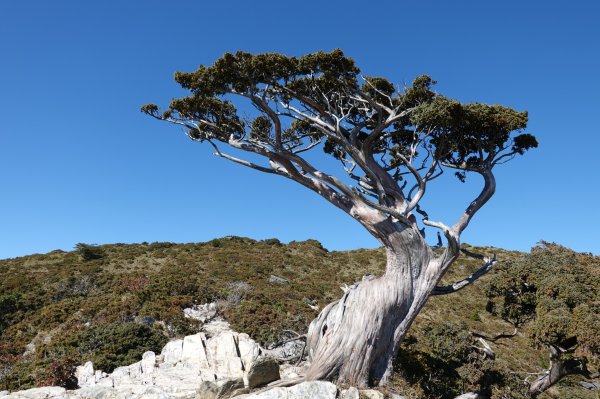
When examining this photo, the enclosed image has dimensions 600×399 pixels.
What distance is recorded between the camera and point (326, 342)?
12.0m

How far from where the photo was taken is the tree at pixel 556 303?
12234 mm

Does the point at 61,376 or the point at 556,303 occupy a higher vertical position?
the point at 556,303

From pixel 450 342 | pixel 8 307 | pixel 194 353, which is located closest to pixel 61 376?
pixel 194 353

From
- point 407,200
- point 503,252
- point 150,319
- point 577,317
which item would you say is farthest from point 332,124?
point 503,252

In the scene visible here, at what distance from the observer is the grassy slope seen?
1756 cm

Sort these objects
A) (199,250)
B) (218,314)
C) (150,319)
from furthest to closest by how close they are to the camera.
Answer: (199,250) → (218,314) → (150,319)

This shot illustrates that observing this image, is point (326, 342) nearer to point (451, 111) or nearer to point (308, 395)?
point (308, 395)

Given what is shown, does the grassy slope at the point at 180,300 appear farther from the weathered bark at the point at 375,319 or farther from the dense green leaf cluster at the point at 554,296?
the dense green leaf cluster at the point at 554,296

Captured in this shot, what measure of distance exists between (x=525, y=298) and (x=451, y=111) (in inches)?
314

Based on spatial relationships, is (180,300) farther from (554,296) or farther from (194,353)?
(554,296)

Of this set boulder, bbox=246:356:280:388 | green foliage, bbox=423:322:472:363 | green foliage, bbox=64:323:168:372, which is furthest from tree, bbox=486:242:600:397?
green foliage, bbox=64:323:168:372

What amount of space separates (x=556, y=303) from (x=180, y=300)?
19466 mm

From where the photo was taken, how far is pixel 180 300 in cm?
2497

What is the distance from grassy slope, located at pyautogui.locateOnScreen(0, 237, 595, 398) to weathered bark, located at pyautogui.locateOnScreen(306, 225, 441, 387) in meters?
1.41
